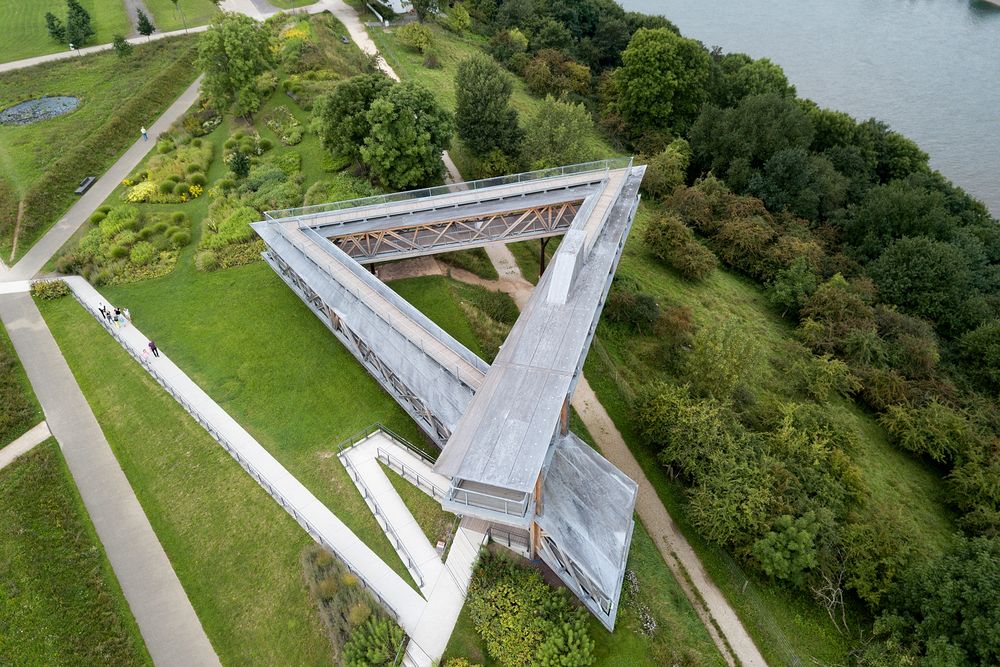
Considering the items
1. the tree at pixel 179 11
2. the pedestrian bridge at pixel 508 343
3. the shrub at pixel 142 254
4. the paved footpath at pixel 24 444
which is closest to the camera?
the pedestrian bridge at pixel 508 343

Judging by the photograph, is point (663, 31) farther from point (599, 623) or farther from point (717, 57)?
point (599, 623)

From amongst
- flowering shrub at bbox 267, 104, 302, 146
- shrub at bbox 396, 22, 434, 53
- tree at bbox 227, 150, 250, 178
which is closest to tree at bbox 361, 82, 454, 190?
tree at bbox 227, 150, 250, 178

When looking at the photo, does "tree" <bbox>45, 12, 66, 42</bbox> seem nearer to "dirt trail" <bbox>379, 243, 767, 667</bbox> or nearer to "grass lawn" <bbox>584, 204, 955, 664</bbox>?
"grass lawn" <bbox>584, 204, 955, 664</bbox>

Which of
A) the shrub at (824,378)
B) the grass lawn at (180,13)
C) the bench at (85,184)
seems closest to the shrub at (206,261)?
the bench at (85,184)

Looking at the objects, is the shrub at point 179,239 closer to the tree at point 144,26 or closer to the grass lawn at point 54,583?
the grass lawn at point 54,583

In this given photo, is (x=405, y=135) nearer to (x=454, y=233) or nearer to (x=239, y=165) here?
(x=454, y=233)

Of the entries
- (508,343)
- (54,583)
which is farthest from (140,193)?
(508,343)
